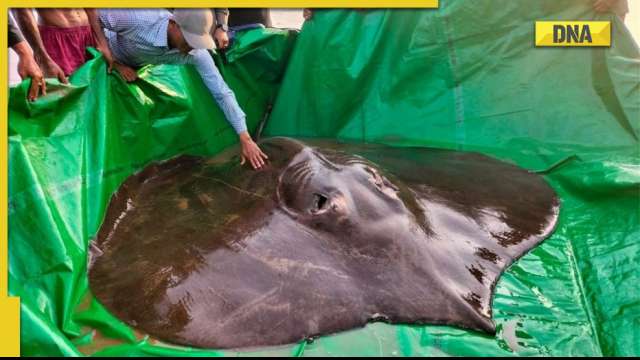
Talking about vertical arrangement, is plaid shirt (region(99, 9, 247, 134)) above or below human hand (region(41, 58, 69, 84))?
above

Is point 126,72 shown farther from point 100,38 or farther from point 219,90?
point 219,90

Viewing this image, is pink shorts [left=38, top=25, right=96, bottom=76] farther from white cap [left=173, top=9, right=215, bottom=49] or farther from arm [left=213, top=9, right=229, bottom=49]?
white cap [left=173, top=9, right=215, bottom=49]

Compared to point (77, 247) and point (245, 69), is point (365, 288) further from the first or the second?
point (245, 69)

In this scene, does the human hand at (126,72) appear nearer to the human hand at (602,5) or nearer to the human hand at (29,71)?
the human hand at (29,71)

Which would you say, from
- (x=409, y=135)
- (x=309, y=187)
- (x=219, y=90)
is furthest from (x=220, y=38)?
(x=309, y=187)

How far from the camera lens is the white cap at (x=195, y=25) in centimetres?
333

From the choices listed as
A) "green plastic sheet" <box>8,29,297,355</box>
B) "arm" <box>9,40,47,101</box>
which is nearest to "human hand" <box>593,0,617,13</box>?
"green plastic sheet" <box>8,29,297,355</box>

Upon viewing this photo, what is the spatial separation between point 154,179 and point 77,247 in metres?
0.88

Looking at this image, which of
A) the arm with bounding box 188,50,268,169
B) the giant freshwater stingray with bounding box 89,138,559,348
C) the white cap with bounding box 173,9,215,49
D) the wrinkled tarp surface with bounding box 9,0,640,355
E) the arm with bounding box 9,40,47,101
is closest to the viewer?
the giant freshwater stingray with bounding box 89,138,559,348

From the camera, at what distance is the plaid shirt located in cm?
358

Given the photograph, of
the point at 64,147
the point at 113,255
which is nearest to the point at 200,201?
the point at 113,255

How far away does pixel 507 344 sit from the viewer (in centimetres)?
243

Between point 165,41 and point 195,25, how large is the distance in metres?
0.33

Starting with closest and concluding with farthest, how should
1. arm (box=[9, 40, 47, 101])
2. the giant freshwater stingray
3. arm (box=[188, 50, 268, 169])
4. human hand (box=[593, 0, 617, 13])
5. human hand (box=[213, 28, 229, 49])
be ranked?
the giant freshwater stingray, arm (box=[9, 40, 47, 101]), arm (box=[188, 50, 268, 169]), human hand (box=[593, 0, 617, 13]), human hand (box=[213, 28, 229, 49])
